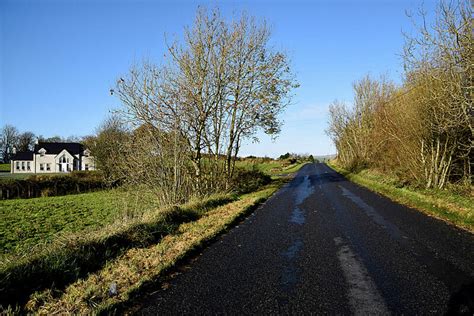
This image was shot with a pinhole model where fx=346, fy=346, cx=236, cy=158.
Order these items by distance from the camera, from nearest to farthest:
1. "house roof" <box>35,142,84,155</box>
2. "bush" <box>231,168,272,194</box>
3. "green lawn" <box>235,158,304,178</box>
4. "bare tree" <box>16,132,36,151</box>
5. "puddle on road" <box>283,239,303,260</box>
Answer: "puddle on road" <box>283,239,303,260</box>
"bush" <box>231,168,272,194</box>
"green lawn" <box>235,158,304,178</box>
"house roof" <box>35,142,84,155</box>
"bare tree" <box>16,132,36,151</box>

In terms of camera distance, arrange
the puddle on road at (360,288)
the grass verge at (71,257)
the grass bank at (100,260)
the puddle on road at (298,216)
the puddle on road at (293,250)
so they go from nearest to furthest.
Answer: the puddle on road at (360,288) → the grass bank at (100,260) → the grass verge at (71,257) → the puddle on road at (293,250) → the puddle on road at (298,216)

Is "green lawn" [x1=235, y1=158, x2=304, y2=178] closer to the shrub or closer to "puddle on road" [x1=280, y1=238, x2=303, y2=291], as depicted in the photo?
the shrub

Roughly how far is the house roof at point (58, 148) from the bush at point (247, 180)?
64.9m

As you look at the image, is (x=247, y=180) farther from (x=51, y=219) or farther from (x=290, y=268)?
(x=290, y=268)

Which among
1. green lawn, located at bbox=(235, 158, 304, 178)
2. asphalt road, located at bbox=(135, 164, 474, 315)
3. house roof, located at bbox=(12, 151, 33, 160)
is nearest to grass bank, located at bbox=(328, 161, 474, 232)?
asphalt road, located at bbox=(135, 164, 474, 315)

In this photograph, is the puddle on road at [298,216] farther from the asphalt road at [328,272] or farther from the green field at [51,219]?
the green field at [51,219]

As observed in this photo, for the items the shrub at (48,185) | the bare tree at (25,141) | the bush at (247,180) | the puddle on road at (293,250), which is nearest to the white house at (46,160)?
the bare tree at (25,141)

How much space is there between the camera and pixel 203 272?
5.84 meters

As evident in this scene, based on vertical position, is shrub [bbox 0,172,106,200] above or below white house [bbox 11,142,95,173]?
below

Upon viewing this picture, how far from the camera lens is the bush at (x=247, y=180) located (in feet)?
79.4

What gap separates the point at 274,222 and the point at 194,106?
29.2 feet

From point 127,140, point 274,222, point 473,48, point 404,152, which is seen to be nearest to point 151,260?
point 274,222

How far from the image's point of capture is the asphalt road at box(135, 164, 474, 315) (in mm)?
4465

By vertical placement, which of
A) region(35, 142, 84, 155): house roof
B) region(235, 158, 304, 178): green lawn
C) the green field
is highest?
region(35, 142, 84, 155): house roof
